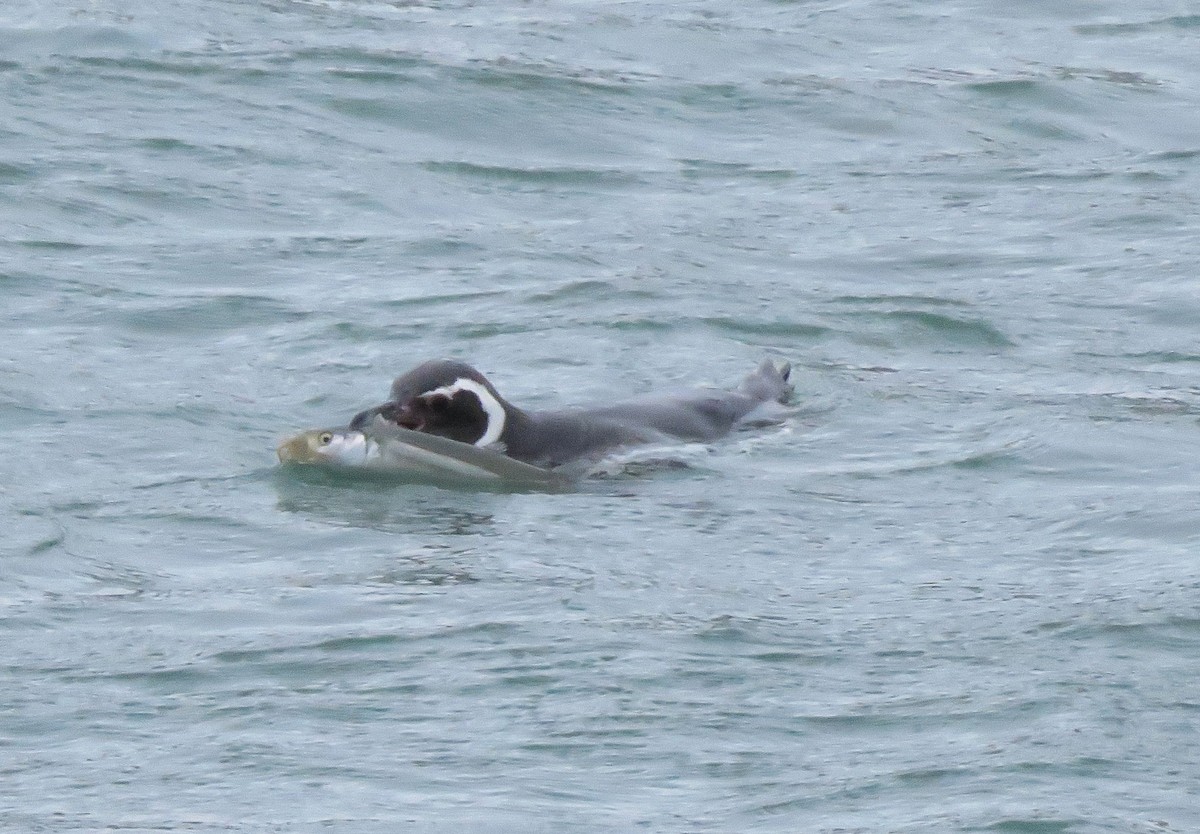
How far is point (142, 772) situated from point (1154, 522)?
3897 mm

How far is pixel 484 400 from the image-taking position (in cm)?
916

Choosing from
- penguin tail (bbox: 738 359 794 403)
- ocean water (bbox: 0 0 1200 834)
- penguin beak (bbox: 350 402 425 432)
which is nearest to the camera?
ocean water (bbox: 0 0 1200 834)

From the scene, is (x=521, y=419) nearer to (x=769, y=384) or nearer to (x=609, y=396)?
(x=609, y=396)

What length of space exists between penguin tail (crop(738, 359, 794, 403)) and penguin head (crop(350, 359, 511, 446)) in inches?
58.6

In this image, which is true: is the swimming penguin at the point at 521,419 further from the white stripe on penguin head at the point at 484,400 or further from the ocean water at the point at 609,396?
the ocean water at the point at 609,396

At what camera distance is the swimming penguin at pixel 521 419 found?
30.0 ft

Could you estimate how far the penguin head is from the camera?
30.0ft

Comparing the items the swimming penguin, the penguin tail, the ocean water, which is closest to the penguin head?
the swimming penguin

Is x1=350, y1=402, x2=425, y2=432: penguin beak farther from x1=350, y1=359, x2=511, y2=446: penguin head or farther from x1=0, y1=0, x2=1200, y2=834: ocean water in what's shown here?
x1=0, y1=0, x2=1200, y2=834: ocean water

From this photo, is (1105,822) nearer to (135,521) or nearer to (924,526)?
(924,526)

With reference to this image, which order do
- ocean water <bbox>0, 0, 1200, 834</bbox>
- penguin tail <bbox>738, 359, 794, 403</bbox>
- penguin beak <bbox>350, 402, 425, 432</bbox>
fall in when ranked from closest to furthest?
1. ocean water <bbox>0, 0, 1200, 834</bbox>
2. penguin beak <bbox>350, 402, 425, 432</bbox>
3. penguin tail <bbox>738, 359, 794, 403</bbox>

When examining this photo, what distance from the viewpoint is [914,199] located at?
14094 millimetres

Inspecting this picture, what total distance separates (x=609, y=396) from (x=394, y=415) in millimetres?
1691

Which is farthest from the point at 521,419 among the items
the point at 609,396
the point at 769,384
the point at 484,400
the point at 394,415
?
the point at 769,384
